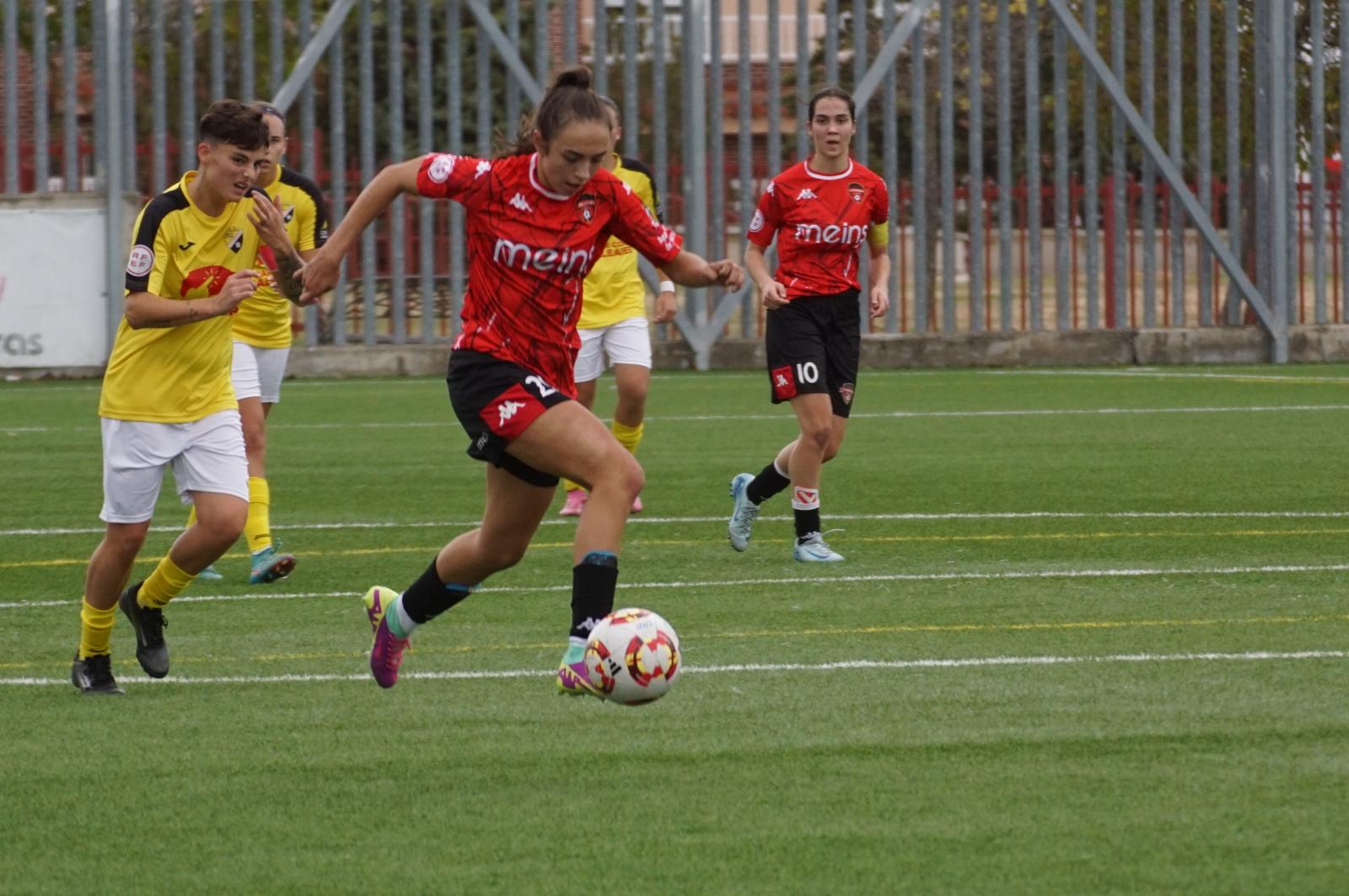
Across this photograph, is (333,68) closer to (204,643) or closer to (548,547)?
(548,547)

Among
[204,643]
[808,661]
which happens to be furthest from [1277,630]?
[204,643]

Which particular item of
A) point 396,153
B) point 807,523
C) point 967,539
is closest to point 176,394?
point 807,523

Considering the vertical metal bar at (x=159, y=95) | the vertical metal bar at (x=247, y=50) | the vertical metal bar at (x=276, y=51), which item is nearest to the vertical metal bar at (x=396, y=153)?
the vertical metal bar at (x=276, y=51)

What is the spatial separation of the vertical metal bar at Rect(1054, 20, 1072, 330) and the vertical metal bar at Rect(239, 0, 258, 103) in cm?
820

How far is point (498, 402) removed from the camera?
6340mm

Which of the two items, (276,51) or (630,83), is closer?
(276,51)

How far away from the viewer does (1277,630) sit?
24.6ft

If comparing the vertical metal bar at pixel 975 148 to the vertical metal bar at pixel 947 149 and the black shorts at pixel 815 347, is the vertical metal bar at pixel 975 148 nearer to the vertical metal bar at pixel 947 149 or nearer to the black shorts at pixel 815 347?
the vertical metal bar at pixel 947 149

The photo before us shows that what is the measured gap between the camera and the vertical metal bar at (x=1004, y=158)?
73.6ft

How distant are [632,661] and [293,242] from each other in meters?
4.02

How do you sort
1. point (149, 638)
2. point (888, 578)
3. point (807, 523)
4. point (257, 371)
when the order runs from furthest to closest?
point (257, 371), point (807, 523), point (888, 578), point (149, 638)

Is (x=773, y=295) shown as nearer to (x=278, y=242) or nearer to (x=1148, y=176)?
(x=278, y=242)

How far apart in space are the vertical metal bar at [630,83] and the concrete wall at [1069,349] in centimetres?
215

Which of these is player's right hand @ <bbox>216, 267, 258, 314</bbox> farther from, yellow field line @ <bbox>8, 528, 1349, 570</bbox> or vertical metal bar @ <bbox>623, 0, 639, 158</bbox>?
vertical metal bar @ <bbox>623, 0, 639, 158</bbox>
